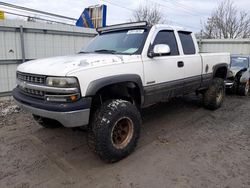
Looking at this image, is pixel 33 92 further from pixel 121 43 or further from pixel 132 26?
pixel 132 26

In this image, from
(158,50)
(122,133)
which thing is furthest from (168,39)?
(122,133)

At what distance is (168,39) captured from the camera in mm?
4285

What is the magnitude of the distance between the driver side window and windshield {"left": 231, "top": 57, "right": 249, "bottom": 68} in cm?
548

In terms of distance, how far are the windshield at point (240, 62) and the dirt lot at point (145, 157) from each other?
423 centimetres

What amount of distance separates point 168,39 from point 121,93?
1.61 m

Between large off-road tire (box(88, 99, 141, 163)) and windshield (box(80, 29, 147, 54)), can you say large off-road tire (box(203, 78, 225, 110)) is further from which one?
large off-road tire (box(88, 99, 141, 163))

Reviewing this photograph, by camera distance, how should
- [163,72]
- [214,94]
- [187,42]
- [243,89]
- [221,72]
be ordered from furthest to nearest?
1. [243,89]
2. [221,72]
3. [214,94]
4. [187,42]
5. [163,72]

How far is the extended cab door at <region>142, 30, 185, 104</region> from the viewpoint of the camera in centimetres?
363

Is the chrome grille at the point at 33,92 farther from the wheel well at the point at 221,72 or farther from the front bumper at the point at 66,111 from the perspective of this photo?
the wheel well at the point at 221,72

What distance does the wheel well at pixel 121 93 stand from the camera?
3.25m

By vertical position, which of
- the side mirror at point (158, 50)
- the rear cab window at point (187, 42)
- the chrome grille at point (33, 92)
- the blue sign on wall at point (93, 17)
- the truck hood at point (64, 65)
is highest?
the blue sign on wall at point (93, 17)

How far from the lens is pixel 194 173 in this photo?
9.54ft

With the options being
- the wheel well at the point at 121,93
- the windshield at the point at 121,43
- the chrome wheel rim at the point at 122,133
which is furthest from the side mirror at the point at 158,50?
the chrome wheel rim at the point at 122,133

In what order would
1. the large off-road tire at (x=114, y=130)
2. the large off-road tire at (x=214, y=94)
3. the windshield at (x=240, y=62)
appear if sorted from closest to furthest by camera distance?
the large off-road tire at (x=114, y=130) < the large off-road tire at (x=214, y=94) < the windshield at (x=240, y=62)
